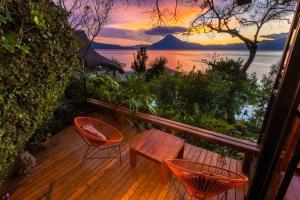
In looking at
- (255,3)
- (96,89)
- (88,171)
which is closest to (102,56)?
(96,89)

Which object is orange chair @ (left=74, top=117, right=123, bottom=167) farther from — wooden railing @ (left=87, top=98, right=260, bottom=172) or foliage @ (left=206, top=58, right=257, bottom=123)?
foliage @ (left=206, top=58, right=257, bottom=123)

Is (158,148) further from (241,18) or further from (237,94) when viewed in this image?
(241,18)

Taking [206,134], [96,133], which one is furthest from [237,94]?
[96,133]

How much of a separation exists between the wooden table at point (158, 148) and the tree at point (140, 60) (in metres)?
4.85

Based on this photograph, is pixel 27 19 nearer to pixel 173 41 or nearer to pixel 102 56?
pixel 173 41

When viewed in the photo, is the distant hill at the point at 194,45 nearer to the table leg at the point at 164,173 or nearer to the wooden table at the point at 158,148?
the wooden table at the point at 158,148

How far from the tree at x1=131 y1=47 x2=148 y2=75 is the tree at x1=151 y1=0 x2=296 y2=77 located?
6.47 feet

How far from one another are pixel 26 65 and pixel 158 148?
192 centimetres

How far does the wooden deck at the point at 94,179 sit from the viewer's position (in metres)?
2.34

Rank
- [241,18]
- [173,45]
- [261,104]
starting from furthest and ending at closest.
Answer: [173,45] → [241,18] → [261,104]

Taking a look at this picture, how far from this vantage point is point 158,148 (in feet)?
8.60

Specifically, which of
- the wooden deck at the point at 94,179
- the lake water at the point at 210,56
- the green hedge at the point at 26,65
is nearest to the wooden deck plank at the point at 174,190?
the wooden deck at the point at 94,179

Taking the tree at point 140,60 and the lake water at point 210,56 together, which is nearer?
the lake water at point 210,56

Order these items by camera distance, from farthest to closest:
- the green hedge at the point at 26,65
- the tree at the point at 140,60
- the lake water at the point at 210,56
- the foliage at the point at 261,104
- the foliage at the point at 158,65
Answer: the tree at the point at 140,60, the foliage at the point at 158,65, the lake water at the point at 210,56, the foliage at the point at 261,104, the green hedge at the point at 26,65
